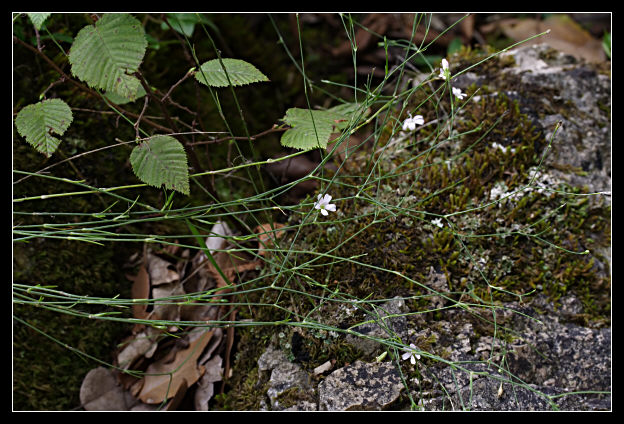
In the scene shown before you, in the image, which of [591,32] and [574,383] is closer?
[574,383]

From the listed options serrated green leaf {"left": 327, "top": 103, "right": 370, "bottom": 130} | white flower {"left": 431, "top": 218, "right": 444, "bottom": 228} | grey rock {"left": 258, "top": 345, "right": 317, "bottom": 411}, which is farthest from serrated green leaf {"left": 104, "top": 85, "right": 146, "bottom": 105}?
white flower {"left": 431, "top": 218, "right": 444, "bottom": 228}

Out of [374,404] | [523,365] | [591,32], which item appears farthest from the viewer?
[591,32]

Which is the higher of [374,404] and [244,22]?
[244,22]

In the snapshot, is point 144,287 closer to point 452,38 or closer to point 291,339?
point 291,339

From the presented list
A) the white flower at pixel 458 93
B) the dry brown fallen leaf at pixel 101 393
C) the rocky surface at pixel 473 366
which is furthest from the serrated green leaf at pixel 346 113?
the dry brown fallen leaf at pixel 101 393

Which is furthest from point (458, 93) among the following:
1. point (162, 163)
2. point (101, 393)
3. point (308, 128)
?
point (101, 393)

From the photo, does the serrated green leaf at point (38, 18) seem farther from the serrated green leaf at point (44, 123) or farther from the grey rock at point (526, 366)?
the grey rock at point (526, 366)

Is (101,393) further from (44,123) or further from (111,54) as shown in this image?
(111,54)

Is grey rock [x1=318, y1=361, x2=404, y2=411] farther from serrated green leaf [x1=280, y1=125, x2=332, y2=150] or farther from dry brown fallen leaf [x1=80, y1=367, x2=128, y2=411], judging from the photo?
dry brown fallen leaf [x1=80, y1=367, x2=128, y2=411]

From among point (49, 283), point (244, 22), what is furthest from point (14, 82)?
point (244, 22)

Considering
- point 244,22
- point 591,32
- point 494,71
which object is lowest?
point 591,32
